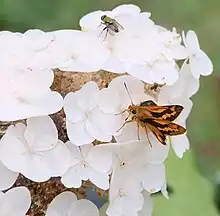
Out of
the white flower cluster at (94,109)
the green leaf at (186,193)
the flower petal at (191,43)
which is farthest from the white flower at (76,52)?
the green leaf at (186,193)


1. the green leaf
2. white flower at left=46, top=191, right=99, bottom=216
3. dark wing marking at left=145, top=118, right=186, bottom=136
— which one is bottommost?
the green leaf

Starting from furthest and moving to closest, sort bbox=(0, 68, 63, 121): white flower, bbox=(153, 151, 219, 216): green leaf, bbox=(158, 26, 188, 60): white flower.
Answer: bbox=(153, 151, 219, 216): green leaf < bbox=(158, 26, 188, 60): white flower < bbox=(0, 68, 63, 121): white flower

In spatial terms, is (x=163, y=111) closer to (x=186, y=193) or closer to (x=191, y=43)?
(x=191, y=43)

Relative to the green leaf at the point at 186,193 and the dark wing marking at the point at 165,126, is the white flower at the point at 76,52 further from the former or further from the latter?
the green leaf at the point at 186,193

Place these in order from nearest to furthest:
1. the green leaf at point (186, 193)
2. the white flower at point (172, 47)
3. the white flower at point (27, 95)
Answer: the white flower at point (27, 95)
the white flower at point (172, 47)
the green leaf at point (186, 193)

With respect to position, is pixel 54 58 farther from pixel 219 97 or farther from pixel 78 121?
pixel 219 97

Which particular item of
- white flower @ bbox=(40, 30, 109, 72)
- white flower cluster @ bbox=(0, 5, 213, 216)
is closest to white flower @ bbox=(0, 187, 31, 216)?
white flower cluster @ bbox=(0, 5, 213, 216)

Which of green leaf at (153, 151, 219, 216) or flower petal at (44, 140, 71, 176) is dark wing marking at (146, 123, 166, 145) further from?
green leaf at (153, 151, 219, 216)

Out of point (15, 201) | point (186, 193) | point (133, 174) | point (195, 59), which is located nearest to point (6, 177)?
point (15, 201)
